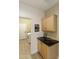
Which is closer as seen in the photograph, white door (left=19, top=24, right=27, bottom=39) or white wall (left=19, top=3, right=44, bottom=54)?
white wall (left=19, top=3, right=44, bottom=54)

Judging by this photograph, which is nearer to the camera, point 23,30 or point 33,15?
point 33,15

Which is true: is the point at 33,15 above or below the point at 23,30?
above

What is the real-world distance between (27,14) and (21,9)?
16.7 inches

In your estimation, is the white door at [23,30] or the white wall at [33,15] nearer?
the white wall at [33,15]
